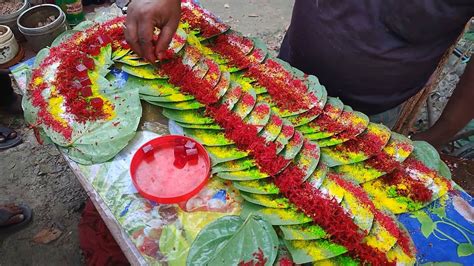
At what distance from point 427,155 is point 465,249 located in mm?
416

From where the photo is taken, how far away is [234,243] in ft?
5.04

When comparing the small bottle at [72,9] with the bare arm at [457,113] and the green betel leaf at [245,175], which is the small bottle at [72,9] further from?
the bare arm at [457,113]

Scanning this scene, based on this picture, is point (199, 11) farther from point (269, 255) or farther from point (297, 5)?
point (269, 255)

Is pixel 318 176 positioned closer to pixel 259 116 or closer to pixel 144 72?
pixel 259 116

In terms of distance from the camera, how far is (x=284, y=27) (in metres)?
4.44

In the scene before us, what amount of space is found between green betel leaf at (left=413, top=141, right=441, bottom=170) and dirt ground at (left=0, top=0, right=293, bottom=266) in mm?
2035

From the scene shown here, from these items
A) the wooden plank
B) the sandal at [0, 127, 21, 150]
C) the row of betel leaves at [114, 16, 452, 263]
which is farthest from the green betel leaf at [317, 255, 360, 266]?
the sandal at [0, 127, 21, 150]

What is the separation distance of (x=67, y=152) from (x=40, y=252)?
47.4 inches

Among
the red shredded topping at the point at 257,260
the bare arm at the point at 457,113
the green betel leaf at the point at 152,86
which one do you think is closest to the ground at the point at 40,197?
the green betel leaf at the point at 152,86

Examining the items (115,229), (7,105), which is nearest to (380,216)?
(115,229)

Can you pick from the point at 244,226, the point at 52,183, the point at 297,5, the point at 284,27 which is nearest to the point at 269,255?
the point at 244,226

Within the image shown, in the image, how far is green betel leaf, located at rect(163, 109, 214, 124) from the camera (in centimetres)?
190

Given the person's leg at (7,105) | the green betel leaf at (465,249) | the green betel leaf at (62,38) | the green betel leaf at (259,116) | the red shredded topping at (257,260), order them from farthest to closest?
1. the person's leg at (7,105)
2. the green betel leaf at (62,38)
3. the green betel leaf at (259,116)
4. the green betel leaf at (465,249)
5. the red shredded topping at (257,260)

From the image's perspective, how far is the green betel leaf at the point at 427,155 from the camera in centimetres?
182
